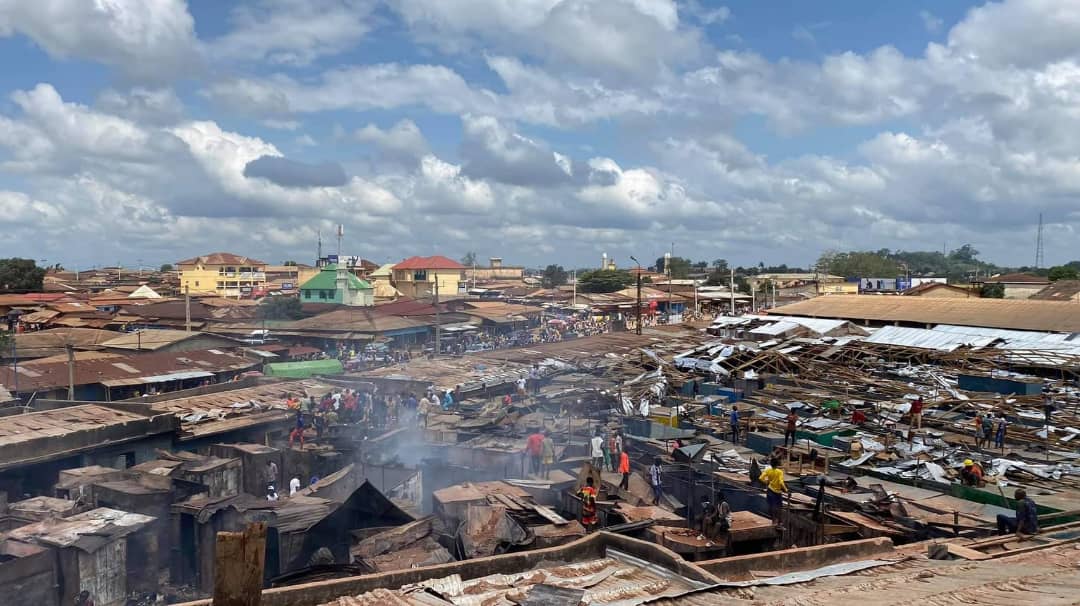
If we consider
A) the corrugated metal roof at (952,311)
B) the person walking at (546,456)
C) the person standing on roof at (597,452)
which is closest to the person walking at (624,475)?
the person standing on roof at (597,452)

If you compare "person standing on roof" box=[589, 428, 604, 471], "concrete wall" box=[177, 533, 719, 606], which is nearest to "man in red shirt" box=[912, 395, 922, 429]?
"person standing on roof" box=[589, 428, 604, 471]

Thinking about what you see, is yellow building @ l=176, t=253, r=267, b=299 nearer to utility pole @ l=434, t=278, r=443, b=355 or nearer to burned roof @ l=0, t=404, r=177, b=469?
utility pole @ l=434, t=278, r=443, b=355

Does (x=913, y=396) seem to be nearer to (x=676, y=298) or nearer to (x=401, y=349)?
(x=401, y=349)

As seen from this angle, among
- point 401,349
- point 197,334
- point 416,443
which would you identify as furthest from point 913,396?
point 197,334

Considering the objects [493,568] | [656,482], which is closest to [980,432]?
[656,482]

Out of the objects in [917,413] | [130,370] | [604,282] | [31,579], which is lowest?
[31,579]

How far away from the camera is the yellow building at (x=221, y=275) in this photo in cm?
8028

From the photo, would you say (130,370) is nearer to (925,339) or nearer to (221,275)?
(925,339)

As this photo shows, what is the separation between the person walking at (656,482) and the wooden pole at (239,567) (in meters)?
7.81

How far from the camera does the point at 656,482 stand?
13.0 m

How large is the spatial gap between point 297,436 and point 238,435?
6.22 ft

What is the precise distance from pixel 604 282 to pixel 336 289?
30511mm

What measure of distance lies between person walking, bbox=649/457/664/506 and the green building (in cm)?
4402

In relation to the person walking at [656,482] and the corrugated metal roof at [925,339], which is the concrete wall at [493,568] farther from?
the corrugated metal roof at [925,339]
